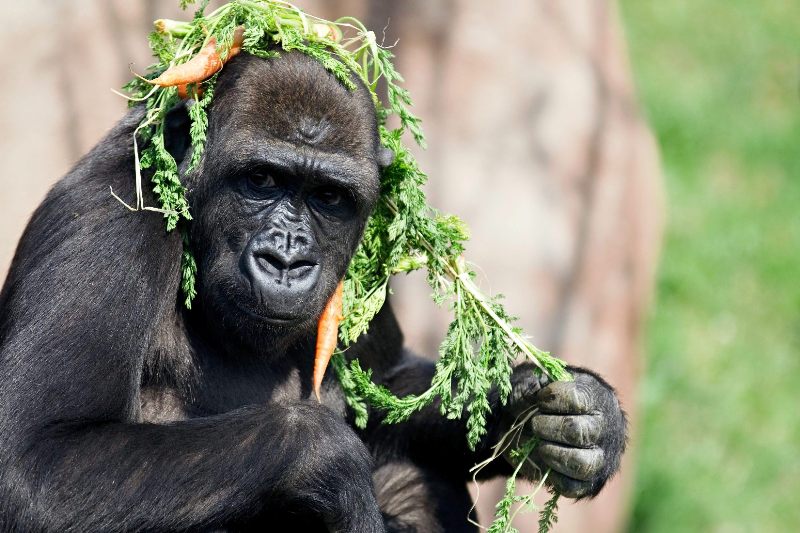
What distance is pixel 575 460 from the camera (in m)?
4.47

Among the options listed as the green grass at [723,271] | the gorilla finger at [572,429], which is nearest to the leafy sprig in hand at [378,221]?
the gorilla finger at [572,429]

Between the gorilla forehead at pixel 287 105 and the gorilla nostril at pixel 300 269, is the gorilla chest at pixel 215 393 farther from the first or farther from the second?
the gorilla forehead at pixel 287 105

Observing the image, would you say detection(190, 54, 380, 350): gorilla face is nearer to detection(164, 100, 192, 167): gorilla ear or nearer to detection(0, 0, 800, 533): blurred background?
detection(164, 100, 192, 167): gorilla ear

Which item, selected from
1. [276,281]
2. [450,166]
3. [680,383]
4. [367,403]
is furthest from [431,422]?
[680,383]

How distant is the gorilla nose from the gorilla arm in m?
0.37

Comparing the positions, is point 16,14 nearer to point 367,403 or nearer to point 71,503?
point 367,403

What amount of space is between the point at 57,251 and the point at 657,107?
9920mm

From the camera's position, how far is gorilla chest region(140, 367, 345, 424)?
466 centimetres

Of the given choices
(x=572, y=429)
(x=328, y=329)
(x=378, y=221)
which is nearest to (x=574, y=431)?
(x=572, y=429)

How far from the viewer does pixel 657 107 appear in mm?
13203

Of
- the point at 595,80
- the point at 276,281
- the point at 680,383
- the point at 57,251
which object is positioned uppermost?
the point at 595,80

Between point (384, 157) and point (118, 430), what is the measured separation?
143 centimetres

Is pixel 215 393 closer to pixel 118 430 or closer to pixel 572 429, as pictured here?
pixel 118 430

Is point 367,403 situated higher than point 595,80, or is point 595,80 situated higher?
point 595,80
